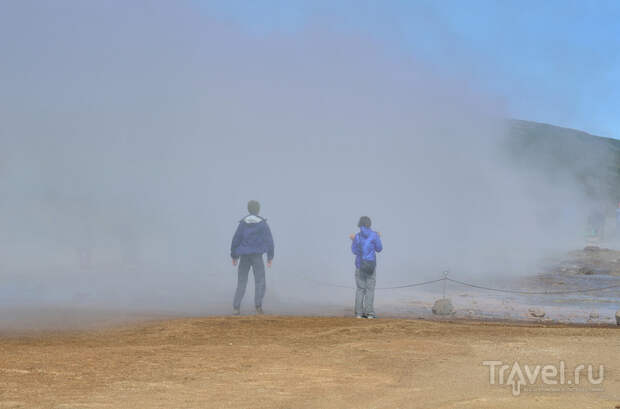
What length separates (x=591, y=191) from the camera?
133 feet

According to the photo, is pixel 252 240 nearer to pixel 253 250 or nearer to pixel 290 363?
pixel 253 250

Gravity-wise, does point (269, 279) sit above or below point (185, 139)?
below

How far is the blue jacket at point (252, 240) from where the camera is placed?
9.59 meters

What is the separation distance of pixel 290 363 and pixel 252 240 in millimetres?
3758

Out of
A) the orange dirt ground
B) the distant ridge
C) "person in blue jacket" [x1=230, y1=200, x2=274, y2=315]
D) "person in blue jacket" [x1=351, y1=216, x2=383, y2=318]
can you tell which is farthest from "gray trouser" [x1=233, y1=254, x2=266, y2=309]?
the distant ridge

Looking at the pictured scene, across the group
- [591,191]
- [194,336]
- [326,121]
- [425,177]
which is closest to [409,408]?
[194,336]

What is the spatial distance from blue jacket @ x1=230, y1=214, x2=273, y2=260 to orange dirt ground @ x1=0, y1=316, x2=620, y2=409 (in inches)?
46.0

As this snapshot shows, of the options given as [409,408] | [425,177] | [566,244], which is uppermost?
[425,177]

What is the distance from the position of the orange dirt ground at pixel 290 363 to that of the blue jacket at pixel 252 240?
117 centimetres

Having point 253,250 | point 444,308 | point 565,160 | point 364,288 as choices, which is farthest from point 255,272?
point 565,160

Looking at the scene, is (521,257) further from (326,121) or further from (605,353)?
(605,353)

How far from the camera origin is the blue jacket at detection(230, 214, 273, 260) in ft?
31.5

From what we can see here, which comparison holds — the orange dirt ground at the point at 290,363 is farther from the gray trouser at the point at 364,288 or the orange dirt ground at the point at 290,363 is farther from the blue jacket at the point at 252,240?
the blue jacket at the point at 252,240

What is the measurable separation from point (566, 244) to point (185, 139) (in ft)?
50.0
